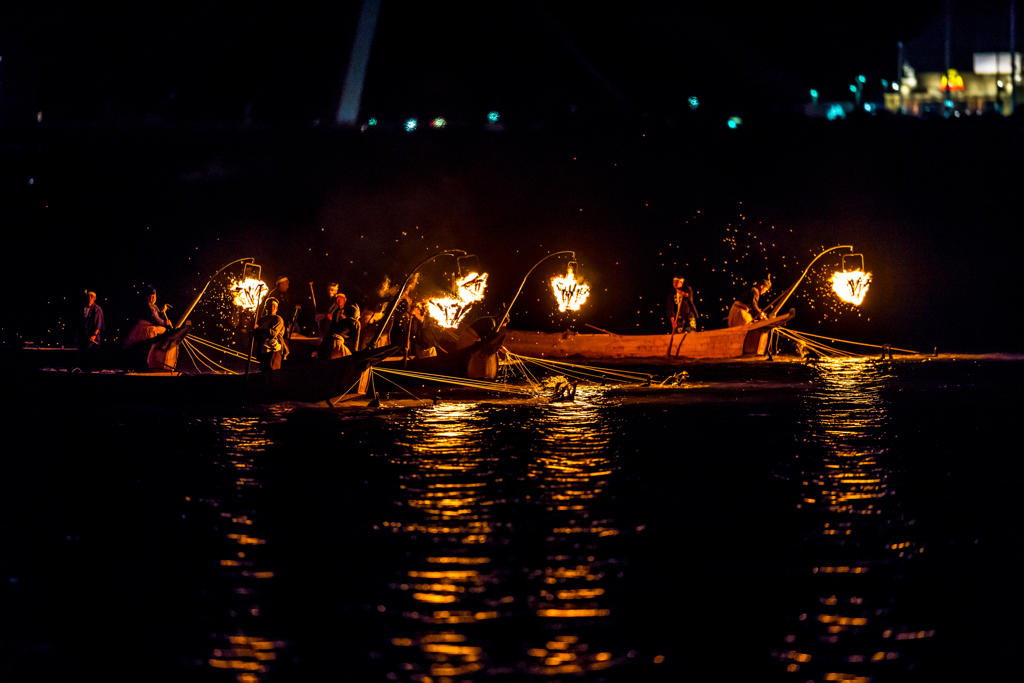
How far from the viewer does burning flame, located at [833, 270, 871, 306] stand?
2030 centimetres

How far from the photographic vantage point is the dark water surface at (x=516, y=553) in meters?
4.16

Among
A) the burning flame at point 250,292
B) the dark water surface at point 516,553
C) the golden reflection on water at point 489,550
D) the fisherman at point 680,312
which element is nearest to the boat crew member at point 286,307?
the burning flame at point 250,292

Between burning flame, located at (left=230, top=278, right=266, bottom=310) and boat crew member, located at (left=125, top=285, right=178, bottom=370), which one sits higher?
burning flame, located at (left=230, top=278, right=266, bottom=310)

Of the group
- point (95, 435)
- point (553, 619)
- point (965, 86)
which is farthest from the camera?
point (965, 86)

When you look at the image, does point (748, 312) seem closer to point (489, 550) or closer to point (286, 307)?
point (286, 307)

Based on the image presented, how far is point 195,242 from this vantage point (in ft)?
82.5

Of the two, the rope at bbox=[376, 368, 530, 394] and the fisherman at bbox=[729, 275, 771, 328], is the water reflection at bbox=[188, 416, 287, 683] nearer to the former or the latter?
the rope at bbox=[376, 368, 530, 394]

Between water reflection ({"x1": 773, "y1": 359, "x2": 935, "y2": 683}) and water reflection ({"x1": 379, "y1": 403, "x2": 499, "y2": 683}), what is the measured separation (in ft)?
4.56

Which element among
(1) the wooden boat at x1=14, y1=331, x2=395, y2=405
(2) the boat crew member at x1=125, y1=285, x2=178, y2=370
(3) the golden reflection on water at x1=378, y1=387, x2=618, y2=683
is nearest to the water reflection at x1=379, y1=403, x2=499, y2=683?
(3) the golden reflection on water at x1=378, y1=387, x2=618, y2=683

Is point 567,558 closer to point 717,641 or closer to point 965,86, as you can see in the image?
point 717,641

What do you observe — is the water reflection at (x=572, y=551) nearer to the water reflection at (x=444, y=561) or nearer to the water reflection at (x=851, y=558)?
the water reflection at (x=444, y=561)

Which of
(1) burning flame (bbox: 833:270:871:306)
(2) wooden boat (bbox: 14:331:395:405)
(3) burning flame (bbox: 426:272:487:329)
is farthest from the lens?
(1) burning flame (bbox: 833:270:871:306)

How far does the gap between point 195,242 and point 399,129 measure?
6113mm

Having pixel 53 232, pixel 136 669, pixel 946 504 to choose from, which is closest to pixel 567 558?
pixel 136 669
